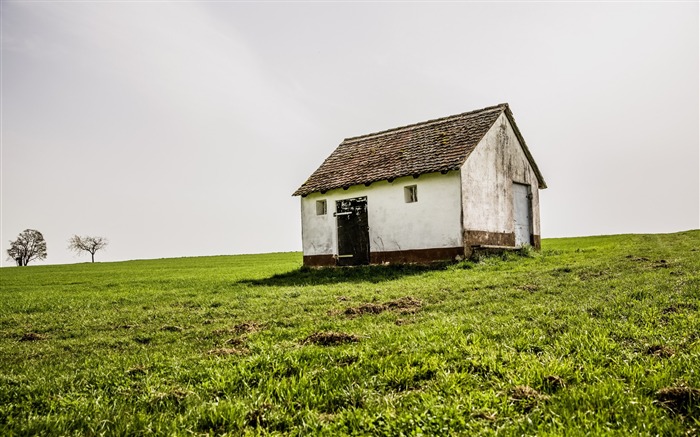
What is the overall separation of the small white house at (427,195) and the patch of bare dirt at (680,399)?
16559 mm

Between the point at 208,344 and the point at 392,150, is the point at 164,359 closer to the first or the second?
the point at 208,344

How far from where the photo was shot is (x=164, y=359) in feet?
21.7

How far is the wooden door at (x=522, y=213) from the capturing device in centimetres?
2527

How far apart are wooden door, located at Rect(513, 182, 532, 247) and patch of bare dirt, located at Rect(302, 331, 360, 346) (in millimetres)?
19554

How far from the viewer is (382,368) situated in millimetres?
5531

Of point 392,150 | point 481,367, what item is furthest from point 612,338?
point 392,150

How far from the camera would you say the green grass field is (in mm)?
4164

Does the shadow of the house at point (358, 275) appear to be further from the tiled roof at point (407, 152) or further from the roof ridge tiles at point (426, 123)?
the roof ridge tiles at point (426, 123)

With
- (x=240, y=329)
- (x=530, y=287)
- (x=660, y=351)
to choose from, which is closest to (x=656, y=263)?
(x=530, y=287)

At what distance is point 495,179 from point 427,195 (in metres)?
4.08

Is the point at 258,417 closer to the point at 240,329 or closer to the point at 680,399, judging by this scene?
the point at 680,399

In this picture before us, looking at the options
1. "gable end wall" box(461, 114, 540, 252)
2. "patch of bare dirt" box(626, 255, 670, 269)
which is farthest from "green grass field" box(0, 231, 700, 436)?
"gable end wall" box(461, 114, 540, 252)

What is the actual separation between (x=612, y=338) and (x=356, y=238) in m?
18.0

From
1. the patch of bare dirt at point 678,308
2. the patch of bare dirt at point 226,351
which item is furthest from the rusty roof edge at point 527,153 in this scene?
the patch of bare dirt at point 226,351
